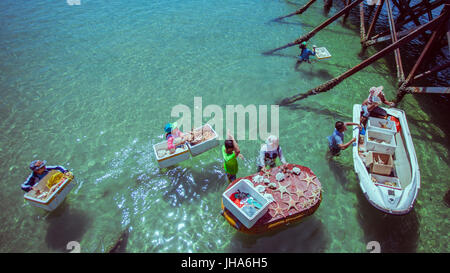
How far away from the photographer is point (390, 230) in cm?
809

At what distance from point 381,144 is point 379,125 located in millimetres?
1322

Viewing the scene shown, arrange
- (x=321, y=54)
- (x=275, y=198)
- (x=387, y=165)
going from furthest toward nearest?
1. (x=321, y=54)
2. (x=387, y=165)
3. (x=275, y=198)

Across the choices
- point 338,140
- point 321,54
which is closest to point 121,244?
point 338,140

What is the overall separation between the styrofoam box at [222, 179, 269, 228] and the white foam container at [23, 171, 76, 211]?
18.7 feet

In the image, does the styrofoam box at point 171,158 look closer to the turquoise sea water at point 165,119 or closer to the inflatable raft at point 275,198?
the turquoise sea water at point 165,119

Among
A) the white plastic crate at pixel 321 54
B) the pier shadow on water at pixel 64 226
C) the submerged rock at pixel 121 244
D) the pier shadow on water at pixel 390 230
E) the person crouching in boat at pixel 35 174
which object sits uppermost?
the white plastic crate at pixel 321 54

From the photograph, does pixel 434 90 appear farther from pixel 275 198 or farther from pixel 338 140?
pixel 275 198

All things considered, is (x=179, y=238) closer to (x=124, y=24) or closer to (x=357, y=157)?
(x=357, y=157)

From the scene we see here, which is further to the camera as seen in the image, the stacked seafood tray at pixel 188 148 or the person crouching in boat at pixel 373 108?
the person crouching in boat at pixel 373 108

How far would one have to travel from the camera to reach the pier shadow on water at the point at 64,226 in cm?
798

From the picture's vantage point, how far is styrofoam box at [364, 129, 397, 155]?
9156 mm

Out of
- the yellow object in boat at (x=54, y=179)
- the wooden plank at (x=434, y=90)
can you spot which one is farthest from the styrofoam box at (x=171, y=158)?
the wooden plank at (x=434, y=90)

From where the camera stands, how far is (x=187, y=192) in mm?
9133

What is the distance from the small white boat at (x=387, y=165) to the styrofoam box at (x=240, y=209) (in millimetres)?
3707
